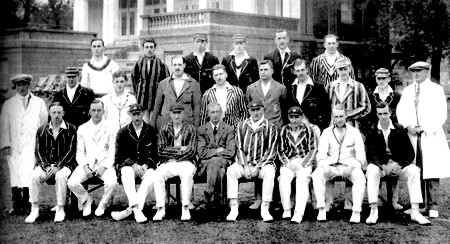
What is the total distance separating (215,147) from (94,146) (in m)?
1.70

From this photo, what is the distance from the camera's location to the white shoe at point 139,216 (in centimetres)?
723

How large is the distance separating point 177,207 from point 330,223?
2.29m

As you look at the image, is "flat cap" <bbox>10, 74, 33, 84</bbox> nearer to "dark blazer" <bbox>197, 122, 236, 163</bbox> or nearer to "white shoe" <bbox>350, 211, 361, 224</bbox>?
"dark blazer" <bbox>197, 122, 236, 163</bbox>

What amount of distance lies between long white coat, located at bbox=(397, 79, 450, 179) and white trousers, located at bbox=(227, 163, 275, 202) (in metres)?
2.07

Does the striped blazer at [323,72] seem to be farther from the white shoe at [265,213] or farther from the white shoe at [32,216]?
the white shoe at [32,216]

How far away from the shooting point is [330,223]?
713 cm

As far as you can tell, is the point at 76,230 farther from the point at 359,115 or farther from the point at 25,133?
the point at 359,115

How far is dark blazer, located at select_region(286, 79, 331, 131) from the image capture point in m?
7.98

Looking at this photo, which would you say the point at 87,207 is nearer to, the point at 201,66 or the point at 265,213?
the point at 265,213

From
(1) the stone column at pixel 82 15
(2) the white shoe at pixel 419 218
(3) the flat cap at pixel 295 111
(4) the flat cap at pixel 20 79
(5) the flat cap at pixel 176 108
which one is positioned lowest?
(2) the white shoe at pixel 419 218

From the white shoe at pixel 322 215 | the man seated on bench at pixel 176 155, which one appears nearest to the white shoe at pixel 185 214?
the man seated on bench at pixel 176 155

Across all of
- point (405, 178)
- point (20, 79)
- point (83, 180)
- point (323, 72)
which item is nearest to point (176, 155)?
point (83, 180)

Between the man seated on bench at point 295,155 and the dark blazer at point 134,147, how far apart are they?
1814mm

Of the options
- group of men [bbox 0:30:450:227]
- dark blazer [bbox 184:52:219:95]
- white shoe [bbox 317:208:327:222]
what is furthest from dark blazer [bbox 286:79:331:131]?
dark blazer [bbox 184:52:219:95]
